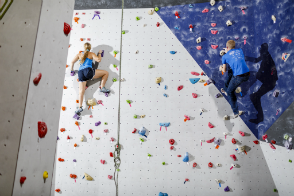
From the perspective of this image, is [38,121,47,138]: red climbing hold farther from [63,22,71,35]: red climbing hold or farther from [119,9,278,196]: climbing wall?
[119,9,278,196]: climbing wall

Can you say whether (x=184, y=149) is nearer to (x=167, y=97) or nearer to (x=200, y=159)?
(x=200, y=159)

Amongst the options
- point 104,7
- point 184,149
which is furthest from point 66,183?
point 104,7

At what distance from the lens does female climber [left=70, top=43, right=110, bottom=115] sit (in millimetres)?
2805

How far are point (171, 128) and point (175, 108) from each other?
0.30m

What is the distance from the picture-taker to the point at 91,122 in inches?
115

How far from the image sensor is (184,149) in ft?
9.37

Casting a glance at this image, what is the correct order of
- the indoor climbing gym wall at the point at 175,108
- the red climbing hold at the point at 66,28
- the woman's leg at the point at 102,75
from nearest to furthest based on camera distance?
the red climbing hold at the point at 66,28 < the indoor climbing gym wall at the point at 175,108 < the woman's leg at the point at 102,75

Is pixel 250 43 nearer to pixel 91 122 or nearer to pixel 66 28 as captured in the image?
pixel 66 28

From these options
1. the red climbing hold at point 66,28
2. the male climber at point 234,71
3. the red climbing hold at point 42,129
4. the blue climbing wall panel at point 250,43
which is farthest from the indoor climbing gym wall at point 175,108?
the red climbing hold at point 42,129

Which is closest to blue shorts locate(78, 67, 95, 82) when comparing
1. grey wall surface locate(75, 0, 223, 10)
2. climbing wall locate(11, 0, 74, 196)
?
climbing wall locate(11, 0, 74, 196)

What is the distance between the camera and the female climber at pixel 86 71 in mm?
2805

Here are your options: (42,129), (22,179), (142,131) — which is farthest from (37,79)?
(142,131)

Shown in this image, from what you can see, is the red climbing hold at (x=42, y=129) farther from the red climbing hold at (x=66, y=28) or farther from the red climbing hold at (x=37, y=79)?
the red climbing hold at (x=66, y=28)

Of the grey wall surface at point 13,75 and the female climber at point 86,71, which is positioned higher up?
the female climber at point 86,71
